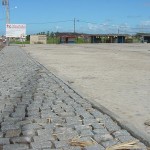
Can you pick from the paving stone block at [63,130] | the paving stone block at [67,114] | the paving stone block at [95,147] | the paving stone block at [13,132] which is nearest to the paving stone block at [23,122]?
the paving stone block at [13,132]

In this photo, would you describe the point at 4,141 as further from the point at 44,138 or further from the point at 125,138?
the point at 125,138

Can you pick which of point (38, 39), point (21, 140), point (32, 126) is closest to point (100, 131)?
point (32, 126)

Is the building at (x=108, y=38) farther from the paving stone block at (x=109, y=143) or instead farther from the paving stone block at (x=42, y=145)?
the paving stone block at (x=42, y=145)

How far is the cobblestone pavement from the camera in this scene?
5953mm

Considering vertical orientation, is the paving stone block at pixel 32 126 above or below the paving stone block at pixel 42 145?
above

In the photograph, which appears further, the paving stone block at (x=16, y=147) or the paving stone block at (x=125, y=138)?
the paving stone block at (x=125, y=138)

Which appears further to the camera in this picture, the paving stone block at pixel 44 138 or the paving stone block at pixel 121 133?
the paving stone block at pixel 121 133

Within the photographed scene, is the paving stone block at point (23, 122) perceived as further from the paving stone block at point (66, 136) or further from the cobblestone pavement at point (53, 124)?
the paving stone block at point (66, 136)

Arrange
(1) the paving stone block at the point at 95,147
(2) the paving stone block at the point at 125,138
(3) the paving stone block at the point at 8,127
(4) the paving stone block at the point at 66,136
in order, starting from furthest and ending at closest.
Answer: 1. (3) the paving stone block at the point at 8,127
2. (4) the paving stone block at the point at 66,136
3. (2) the paving stone block at the point at 125,138
4. (1) the paving stone block at the point at 95,147

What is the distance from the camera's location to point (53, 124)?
710 centimetres

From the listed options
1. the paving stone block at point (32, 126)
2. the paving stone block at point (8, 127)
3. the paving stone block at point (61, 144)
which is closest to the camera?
the paving stone block at point (61, 144)

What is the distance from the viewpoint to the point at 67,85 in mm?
12742

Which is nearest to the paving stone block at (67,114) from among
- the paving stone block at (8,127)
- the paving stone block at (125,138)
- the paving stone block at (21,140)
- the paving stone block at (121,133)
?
the paving stone block at (8,127)

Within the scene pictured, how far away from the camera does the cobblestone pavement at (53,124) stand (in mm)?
5953
